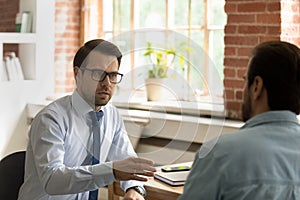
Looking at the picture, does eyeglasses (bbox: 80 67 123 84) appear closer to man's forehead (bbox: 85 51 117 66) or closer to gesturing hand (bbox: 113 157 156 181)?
man's forehead (bbox: 85 51 117 66)

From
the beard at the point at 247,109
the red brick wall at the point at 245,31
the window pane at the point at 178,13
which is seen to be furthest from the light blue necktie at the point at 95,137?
the window pane at the point at 178,13

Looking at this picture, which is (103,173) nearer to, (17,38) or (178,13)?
(178,13)

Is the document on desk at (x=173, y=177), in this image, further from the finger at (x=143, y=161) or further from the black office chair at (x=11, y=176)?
the black office chair at (x=11, y=176)

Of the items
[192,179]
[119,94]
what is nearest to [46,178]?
[119,94]


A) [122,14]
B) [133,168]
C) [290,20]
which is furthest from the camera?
[122,14]

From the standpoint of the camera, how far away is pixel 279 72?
4.88 ft

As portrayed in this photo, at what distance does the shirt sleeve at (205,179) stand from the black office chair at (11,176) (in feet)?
4.44

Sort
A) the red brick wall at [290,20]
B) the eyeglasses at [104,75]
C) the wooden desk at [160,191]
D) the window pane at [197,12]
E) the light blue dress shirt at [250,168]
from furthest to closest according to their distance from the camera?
the window pane at [197,12]
the red brick wall at [290,20]
the wooden desk at [160,191]
the eyeglasses at [104,75]
the light blue dress shirt at [250,168]

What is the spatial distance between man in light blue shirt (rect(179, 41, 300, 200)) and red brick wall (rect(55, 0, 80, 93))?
3.69m

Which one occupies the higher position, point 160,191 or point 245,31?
point 245,31

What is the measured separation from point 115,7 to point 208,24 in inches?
39.8

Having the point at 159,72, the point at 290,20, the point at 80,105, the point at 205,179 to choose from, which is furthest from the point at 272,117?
the point at 159,72

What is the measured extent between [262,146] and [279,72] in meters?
0.19

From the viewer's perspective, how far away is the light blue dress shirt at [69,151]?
2.19 meters
